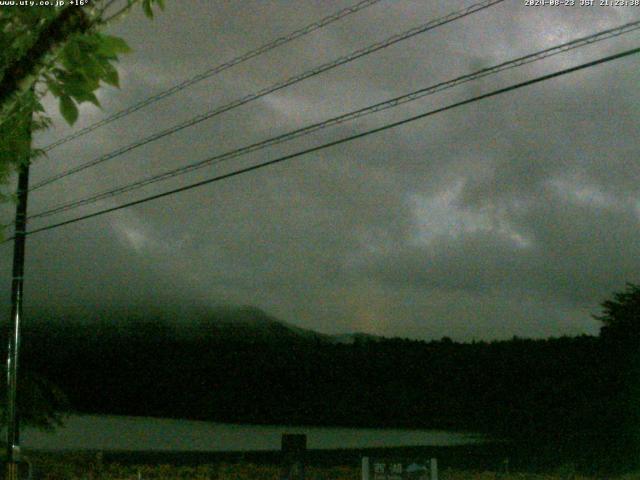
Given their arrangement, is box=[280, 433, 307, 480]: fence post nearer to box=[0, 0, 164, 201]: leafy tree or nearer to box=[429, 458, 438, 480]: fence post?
box=[429, 458, 438, 480]: fence post

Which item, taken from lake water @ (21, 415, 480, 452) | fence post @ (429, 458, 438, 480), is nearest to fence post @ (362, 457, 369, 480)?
fence post @ (429, 458, 438, 480)

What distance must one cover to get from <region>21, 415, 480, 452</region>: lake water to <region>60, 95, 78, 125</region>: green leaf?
33.6 meters

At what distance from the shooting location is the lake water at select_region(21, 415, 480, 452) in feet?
129

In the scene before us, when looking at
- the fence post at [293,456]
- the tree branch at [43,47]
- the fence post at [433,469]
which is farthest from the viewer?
the fence post at [293,456]

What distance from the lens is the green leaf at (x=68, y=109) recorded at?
354 cm

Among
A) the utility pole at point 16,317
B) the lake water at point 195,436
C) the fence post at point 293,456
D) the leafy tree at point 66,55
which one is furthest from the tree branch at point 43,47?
the lake water at point 195,436

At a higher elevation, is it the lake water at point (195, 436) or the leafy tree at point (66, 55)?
the leafy tree at point (66, 55)

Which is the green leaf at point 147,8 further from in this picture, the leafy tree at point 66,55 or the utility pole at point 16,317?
the utility pole at point 16,317

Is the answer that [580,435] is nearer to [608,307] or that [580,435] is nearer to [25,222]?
[608,307]

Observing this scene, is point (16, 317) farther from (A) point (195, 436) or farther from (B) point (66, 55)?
(A) point (195, 436)

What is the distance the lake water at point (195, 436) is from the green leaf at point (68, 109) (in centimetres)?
3356

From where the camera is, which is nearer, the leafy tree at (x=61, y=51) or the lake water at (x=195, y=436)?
the leafy tree at (x=61, y=51)

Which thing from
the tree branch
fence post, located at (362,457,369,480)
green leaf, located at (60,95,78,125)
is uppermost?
the tree branch

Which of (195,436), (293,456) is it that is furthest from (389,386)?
(293,456)
